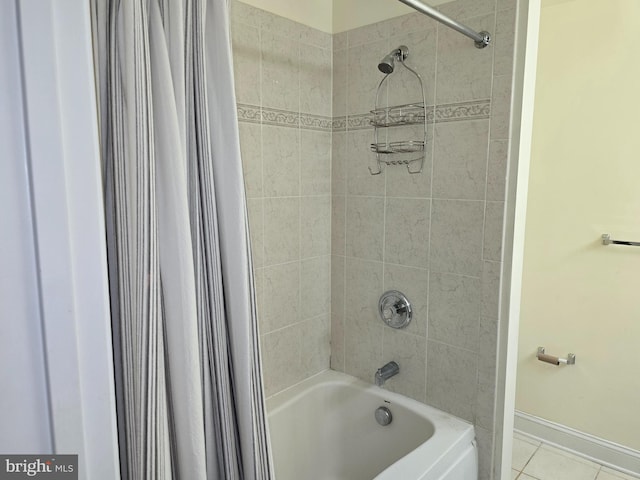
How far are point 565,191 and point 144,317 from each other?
2256mm

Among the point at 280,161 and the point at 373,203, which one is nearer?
the point at 280,161

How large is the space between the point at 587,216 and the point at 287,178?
5.14ft

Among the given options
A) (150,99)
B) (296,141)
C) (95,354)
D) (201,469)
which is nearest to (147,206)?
(150,99)

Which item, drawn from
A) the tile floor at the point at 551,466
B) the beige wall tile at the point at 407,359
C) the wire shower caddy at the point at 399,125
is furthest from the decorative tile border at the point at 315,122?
the tile floor at the point at 551,466

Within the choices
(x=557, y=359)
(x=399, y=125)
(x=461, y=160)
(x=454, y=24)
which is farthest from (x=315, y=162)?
(x=557, y=359)

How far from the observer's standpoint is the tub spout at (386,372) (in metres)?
1.80

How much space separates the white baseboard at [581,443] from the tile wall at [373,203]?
1.04 m

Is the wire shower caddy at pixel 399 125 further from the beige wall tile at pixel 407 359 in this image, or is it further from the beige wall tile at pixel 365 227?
the beige wall tile at pixel 407 359

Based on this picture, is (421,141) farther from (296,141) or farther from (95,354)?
(95,354)

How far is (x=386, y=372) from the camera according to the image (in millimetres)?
1812

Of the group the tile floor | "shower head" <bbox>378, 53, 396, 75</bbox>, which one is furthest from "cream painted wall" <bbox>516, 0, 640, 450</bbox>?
"shower head" <bbox>378, 53, 396, 75</bbox>

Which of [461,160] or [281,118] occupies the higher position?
[281,118]

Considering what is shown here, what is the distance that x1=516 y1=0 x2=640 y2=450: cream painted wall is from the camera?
79.3 inches

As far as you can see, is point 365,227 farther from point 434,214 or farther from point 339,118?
point 339,118
